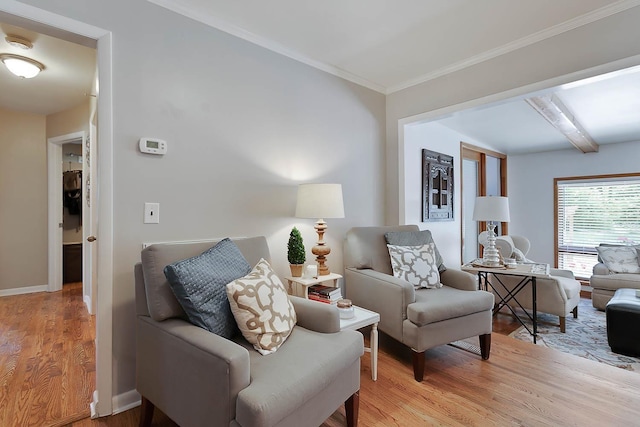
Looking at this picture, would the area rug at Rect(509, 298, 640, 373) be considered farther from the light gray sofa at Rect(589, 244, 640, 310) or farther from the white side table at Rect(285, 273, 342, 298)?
the white side table at Rect(285, 273, 342, 298)

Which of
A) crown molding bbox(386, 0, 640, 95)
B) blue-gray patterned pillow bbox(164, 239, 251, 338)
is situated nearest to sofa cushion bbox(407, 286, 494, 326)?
blue-gray patterned pillow bbox(164, 239, 251, 338)

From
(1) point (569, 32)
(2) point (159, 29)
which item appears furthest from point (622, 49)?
(2) point (159, 29)

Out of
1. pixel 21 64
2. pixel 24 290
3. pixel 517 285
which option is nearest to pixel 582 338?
pixel 517 285

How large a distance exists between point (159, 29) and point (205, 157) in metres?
0.80

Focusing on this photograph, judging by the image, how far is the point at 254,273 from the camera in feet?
5.38

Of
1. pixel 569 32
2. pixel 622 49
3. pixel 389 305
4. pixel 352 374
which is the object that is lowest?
pixel 352 374

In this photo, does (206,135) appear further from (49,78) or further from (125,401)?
(49,78)

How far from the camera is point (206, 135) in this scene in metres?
2.14

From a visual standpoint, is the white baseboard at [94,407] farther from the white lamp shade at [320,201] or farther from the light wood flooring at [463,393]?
the white lamp shade at [320,201]

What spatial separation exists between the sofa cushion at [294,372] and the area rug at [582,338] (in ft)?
8.33

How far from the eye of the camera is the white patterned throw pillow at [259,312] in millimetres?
1458

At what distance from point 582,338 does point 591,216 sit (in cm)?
311

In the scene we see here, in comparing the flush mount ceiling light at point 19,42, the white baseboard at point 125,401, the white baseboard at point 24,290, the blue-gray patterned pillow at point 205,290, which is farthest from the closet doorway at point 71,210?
the blue-gray patterned pillow at point 205,290

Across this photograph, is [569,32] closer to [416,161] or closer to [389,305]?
[416,161]
